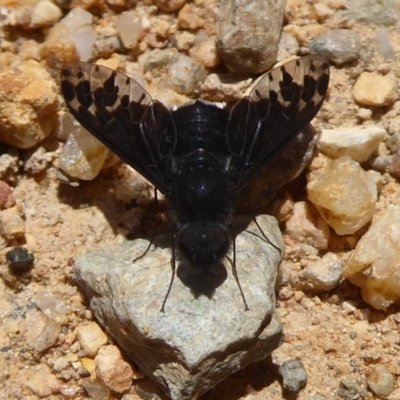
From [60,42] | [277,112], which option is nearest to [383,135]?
[277,112]

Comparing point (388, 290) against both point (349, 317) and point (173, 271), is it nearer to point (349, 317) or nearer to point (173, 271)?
point (349, 317)

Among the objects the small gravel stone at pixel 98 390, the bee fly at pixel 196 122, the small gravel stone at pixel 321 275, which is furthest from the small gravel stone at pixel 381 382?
the small gravel stone at pixel 98 390

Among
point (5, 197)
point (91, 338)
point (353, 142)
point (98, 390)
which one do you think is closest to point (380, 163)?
point (353, 142)

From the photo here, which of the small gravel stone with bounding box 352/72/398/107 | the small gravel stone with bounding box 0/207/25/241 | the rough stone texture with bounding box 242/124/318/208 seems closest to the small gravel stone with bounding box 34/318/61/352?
the small gravel stone with bounding box 0/207/25/241

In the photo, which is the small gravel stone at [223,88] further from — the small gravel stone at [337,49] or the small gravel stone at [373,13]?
the small gravel stone at [373,13]

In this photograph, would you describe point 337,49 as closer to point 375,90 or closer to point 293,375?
point 375,90

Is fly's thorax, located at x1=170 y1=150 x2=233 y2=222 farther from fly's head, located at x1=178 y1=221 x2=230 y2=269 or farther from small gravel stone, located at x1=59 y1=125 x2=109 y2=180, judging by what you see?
small gravel stone, located at x1=59 y1=125 x2=109 y2=180
